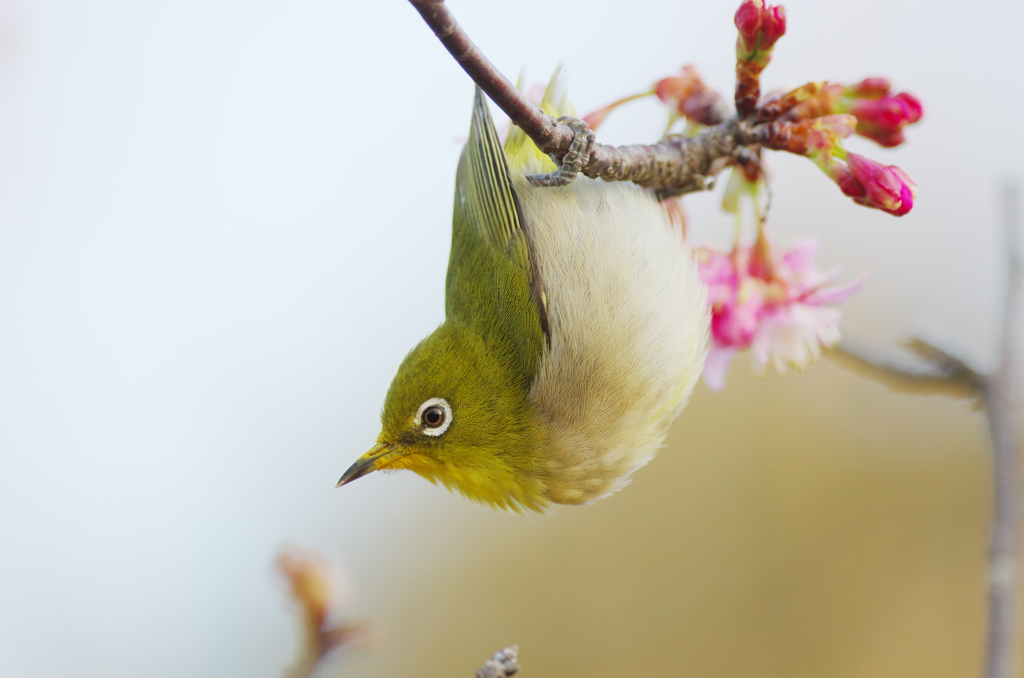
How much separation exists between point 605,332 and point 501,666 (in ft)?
2.46

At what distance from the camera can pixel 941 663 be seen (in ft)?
14.2

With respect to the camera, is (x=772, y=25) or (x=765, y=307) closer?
(x=772, y=25)

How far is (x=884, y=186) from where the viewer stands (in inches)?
48.4

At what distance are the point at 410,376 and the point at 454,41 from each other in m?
0.70

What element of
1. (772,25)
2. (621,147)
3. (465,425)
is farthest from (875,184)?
(465,425)

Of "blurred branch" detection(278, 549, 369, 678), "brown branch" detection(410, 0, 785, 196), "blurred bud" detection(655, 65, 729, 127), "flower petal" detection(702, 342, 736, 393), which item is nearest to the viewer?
"brown branch" detection(410, 0, 785, 196)

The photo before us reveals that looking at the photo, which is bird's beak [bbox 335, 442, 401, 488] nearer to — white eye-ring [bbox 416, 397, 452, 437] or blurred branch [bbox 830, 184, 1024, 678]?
white eye-ring [bbox 416, 397, 452, 437]

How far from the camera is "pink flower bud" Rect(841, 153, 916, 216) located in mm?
1226

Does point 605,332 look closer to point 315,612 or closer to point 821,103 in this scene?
point 821,103

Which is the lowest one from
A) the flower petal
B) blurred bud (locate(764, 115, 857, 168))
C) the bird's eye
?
the flower petal

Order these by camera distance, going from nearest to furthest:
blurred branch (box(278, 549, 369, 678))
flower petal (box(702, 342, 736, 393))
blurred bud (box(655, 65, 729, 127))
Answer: blurred branch (box(278, 549, 369, 678)) → blurred bud (box(655, 65, 729, 127)) → flower petal (box(702, 342, 736, 393))

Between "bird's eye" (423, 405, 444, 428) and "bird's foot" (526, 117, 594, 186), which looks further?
"bird's eye" (423, 405, 444, 428)

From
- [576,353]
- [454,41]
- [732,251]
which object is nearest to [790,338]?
[732,251]

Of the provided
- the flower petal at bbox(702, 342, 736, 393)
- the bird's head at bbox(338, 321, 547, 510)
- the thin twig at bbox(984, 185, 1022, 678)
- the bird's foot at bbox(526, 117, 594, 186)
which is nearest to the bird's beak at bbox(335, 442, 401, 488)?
the bird's head at bbox(338, 321, 547, 510)
